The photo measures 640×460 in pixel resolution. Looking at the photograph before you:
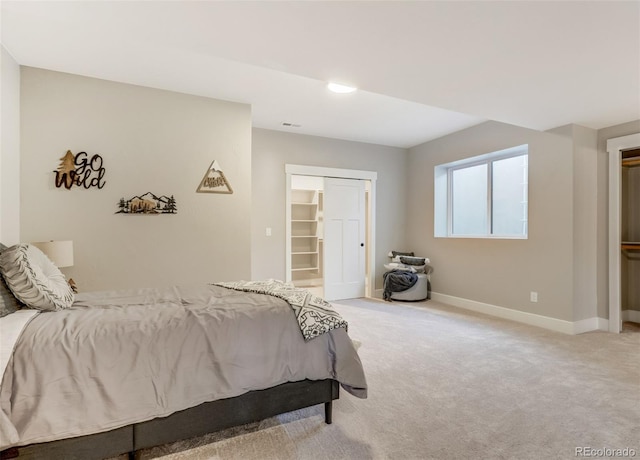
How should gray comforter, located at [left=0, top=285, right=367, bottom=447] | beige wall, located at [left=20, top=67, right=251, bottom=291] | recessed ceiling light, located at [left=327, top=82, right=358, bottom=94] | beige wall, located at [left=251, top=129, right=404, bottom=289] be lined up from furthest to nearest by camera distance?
beige wall, located at [left=251, top=129, right=404, bottom=289] → recessed ceiling light, located at [left=327, top=82, right=358, bottom=94] → beige wall, located at [left=20, top=67, right=251, bottom=291] → gray comforter, located at [left=0, top=285, right=367, bottom=447]

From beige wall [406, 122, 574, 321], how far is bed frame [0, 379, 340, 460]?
3265mm

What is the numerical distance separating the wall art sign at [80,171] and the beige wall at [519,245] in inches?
181

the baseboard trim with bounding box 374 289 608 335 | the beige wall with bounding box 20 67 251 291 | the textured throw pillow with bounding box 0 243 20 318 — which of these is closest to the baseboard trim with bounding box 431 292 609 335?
the baseboard trim with bounding box 374 289 608 335

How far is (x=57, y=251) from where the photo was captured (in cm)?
270

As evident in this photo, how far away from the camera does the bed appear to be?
136 centimetres

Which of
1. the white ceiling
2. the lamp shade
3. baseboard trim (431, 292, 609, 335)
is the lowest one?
baseboard trim (431, 292, 609, 335)

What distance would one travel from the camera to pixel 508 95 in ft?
9.41

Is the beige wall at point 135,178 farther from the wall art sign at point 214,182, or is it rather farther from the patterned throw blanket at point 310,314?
the patterned throw blanket at point 310,314

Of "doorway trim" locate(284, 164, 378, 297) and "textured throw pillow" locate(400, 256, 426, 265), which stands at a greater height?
"doorway trim" locate(284, 164, 378, 297)

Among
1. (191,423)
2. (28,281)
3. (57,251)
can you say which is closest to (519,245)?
(191,423)

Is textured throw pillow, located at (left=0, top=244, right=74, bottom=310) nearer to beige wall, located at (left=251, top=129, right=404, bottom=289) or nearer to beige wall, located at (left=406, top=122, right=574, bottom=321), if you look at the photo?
beige wall, located at (left=251, top=129, right=404, bottom=289)

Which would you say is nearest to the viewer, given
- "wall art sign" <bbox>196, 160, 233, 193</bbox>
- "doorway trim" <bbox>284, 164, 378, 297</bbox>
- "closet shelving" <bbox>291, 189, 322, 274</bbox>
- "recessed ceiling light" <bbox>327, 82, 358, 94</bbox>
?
"recessed ceiling light" <bbox>327, 82, 358, 94</bbox>

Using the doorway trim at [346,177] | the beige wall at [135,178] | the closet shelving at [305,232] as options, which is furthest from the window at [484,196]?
the beige wall at [135,178]

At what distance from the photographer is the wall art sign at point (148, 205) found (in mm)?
3338
